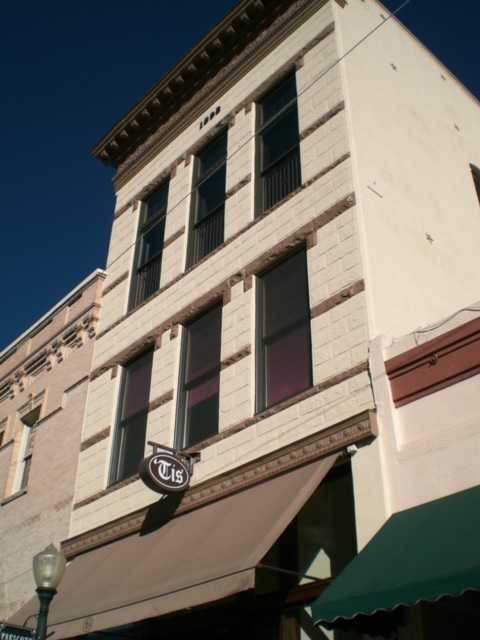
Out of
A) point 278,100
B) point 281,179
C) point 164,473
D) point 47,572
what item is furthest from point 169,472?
point 278,100

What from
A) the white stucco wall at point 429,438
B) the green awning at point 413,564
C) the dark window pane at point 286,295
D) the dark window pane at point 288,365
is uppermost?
the dark window pane at point 286,295

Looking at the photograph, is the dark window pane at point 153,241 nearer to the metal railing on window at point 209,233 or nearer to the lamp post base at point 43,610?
the metal railing on window at point 209,233

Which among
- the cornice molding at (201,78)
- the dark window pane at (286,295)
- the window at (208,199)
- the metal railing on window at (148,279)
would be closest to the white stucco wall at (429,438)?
the dark window pane at (286,295)

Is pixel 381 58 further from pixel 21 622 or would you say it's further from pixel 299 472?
pixel 21 622

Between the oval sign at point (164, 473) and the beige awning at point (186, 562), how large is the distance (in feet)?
1.62

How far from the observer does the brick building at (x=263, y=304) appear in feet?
29.0

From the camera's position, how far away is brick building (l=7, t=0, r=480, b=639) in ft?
29.0

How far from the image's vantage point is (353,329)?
9.39 m

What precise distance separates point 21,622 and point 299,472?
5290 millimetres

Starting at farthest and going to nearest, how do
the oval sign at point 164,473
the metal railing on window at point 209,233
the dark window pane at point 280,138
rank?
the metal railing on window at point 209,233, the dark window pane at point 280,138, the oval sign at point 164,473

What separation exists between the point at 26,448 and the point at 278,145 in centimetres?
882

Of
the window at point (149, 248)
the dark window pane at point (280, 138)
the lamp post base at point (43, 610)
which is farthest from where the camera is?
the window at point (149, 248)

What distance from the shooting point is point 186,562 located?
8.80m

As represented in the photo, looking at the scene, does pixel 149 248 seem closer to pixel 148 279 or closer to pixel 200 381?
pixel 148 279
